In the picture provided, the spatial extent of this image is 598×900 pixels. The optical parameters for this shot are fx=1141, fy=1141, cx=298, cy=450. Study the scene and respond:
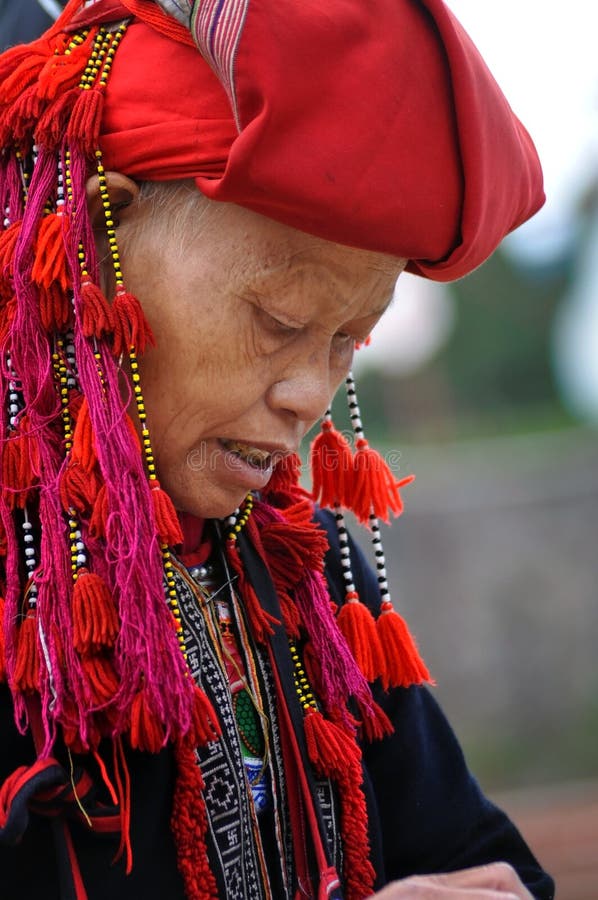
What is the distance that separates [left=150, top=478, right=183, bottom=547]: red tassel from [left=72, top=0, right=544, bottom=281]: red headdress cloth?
0.39m

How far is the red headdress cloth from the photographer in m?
1.39

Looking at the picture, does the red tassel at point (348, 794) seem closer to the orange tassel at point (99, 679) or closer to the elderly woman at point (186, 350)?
the elderly woman at point (186, 350)

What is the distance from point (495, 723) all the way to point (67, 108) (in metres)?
5.40

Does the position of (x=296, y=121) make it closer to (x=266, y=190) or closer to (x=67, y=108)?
(x=266, y=190)

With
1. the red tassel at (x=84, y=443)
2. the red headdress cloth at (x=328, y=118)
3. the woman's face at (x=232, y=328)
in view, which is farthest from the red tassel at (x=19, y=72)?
the red tassel at (x=84, y=443)

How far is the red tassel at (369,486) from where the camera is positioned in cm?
192

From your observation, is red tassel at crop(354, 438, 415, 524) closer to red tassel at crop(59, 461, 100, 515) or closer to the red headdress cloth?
the red headdress cloth

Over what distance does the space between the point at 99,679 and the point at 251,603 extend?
1.25ft

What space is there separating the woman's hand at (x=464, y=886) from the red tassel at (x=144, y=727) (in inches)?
13.5

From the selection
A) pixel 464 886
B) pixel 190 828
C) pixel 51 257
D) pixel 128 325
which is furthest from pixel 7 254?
pixel 464 886

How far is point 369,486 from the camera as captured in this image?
6.30 feet

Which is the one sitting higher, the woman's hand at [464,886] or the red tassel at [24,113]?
the red tassel at [24,113]

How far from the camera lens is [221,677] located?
1660mm

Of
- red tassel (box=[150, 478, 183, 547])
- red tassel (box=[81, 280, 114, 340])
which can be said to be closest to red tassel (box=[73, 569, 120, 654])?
red tassel (box=[150, 478, 183, 547])
